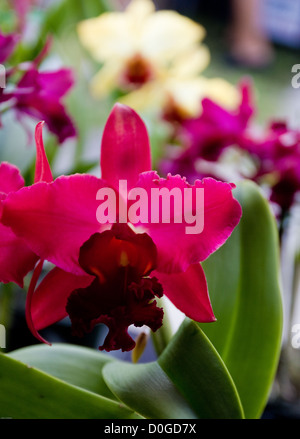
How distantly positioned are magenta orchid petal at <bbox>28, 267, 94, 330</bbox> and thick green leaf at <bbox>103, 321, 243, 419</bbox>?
7cm

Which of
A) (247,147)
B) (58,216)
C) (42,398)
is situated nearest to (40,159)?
(58,216)

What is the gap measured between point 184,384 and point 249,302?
0.10 metres

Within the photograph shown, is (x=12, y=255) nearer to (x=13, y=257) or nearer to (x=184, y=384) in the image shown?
(x=13, y=257)

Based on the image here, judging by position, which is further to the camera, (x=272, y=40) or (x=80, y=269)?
(x=272, y=40)

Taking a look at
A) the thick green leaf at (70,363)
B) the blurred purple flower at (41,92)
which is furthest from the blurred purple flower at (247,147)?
the thick green leaf at (70,363)

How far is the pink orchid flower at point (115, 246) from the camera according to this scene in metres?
0.35

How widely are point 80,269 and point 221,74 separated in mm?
2140

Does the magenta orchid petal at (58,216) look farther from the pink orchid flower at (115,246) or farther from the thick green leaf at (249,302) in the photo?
the thick green leaf at (249,302)

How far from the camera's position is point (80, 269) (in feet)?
1.23

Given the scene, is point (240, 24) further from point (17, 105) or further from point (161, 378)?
point (161, 378)

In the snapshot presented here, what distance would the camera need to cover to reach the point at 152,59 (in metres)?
0.88

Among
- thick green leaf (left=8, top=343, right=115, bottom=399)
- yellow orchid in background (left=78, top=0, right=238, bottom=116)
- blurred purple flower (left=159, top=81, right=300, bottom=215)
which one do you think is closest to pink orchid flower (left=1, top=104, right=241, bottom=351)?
thick green leaf (left=8, top=343, right=115, bottom=399)

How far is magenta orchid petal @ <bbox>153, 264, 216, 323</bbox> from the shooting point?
1.23ft
